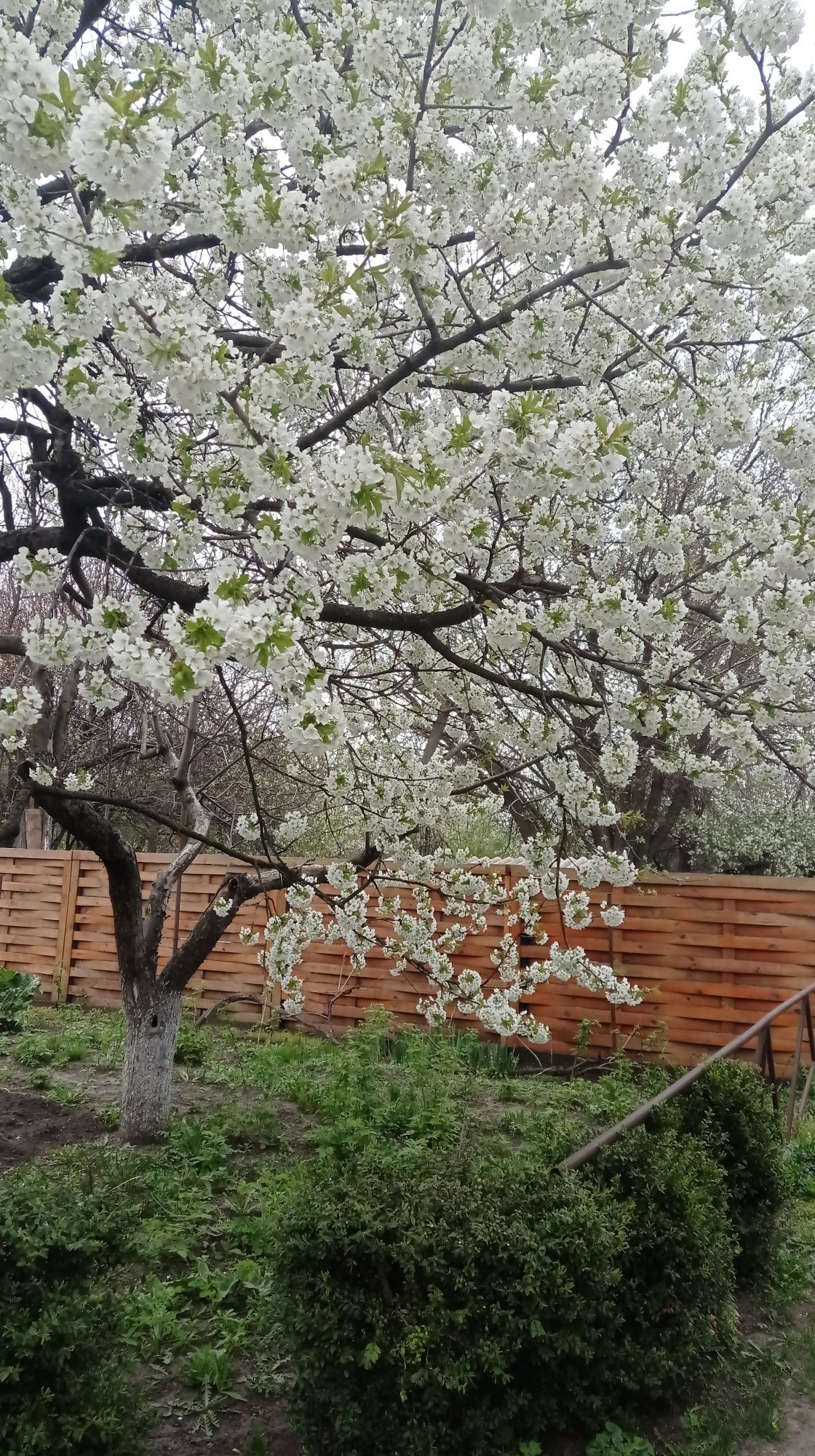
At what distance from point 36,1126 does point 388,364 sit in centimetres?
433

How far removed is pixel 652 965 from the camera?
6.83 meters

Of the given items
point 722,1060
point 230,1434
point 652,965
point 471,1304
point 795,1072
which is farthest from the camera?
point 652,965

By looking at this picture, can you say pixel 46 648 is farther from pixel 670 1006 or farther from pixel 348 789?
pixel 670 1006

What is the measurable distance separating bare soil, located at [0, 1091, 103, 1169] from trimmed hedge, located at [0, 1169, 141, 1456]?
2.50 meters

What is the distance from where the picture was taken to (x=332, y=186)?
278 centimetres

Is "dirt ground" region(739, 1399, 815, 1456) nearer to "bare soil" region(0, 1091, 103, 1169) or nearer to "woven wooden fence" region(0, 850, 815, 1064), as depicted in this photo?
"woven wooden fence" region(0, 850, 815, 1064)

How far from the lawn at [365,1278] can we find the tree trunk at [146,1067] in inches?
4.6

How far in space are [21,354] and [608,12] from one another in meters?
2.47

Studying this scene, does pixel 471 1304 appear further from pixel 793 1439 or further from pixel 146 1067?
pixel 146 1067

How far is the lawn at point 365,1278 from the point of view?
8.25 feet

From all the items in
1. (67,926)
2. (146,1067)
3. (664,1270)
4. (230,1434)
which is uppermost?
(67,926)

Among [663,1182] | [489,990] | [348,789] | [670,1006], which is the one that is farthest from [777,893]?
[663,1182]

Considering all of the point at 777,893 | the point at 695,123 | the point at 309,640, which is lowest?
the point at 777,893

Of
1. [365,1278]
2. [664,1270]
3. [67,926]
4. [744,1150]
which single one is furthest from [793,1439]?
[67,926]
